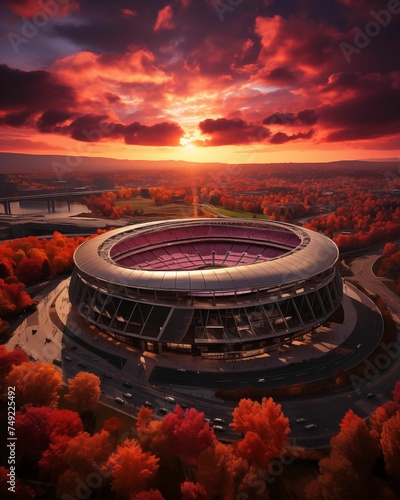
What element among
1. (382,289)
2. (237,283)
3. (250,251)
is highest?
(237,283)

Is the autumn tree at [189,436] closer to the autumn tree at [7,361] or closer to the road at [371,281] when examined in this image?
the autumn tree at [7,361]

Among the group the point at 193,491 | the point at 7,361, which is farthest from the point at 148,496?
the point at 7,361

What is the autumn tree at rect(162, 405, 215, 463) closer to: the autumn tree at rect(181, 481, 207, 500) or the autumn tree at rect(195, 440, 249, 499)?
the autumn tree at rect(195, 440, 249, 499)

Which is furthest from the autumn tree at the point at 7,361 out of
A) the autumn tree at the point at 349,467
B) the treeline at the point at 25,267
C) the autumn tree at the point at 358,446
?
the autumn tree at the point at 358,446

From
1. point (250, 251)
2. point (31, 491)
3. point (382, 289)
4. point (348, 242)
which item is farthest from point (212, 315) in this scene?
point (348, 242)

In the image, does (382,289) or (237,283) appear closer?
(237,283)

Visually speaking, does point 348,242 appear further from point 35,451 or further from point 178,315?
point 35,451

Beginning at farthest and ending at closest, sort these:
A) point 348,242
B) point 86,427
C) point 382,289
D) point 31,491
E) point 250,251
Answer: point 348,242 < point 250,251 < point 382,289 < point 86,427 < point 31,491

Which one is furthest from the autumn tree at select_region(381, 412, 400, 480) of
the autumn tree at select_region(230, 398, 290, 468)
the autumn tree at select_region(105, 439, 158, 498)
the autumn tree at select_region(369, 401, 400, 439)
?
the autumn tree at select_region(105, 439, 158, 498)
